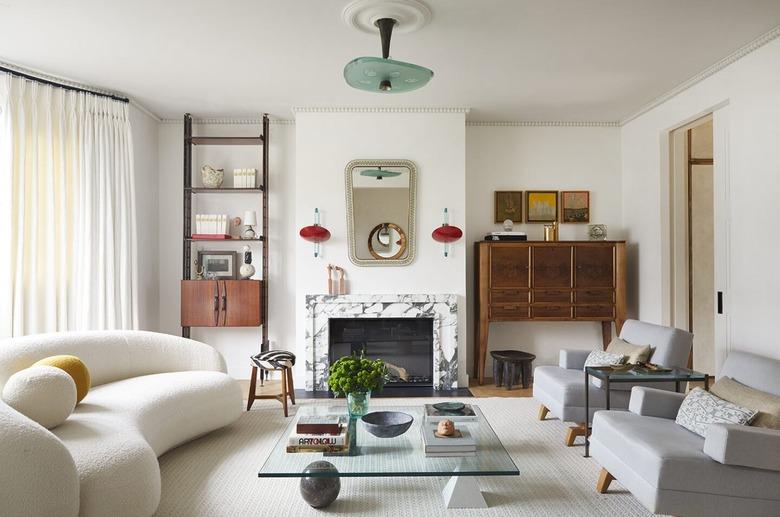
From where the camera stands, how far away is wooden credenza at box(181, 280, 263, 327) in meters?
5.32

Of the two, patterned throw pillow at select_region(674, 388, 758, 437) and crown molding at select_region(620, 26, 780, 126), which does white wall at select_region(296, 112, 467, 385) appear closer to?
crown molding at select_region(620, 26, 780, 126)

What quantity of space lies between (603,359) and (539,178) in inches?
103

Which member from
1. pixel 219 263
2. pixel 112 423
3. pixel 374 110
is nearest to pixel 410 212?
pixel 374 110

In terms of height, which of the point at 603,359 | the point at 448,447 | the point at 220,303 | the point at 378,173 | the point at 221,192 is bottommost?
the point at 448,447

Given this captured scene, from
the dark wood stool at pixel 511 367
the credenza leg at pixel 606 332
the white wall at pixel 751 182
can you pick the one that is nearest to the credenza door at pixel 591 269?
the credenza leg at pixel 606 332

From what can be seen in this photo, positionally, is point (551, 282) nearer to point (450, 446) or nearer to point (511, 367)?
point (511, 367)

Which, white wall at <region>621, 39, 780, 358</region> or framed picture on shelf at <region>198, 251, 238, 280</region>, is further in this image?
framed picture on shelf at <region>198, 251, 238, 280</region>

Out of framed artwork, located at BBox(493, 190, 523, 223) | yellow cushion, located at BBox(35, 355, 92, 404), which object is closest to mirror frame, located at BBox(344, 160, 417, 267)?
framed artwork, located at BBox(493, 190, 523, 223)

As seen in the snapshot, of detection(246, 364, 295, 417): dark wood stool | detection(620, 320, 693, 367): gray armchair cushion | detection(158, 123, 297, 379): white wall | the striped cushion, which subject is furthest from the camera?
detection(158, 123, 297, 379): white wall

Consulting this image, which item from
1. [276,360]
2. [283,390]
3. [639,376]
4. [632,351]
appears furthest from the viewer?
[276,360]

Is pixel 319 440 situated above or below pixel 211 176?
below

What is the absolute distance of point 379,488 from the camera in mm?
2965

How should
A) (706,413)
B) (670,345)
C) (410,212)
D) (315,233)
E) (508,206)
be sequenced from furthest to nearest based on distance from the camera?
(508,206) → (410,212) → (315,233) → (670,345) → (706,413)

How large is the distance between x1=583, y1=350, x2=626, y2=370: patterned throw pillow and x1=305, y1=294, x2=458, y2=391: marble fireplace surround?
161 centimetres
